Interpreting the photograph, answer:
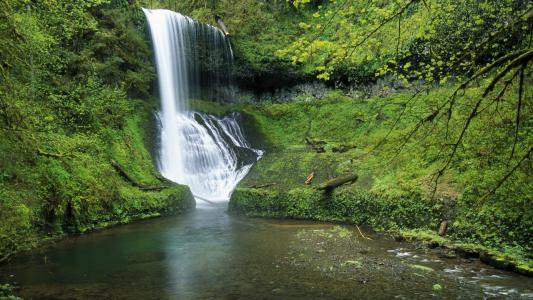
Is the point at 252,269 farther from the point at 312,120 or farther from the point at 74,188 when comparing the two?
the point at 312,120

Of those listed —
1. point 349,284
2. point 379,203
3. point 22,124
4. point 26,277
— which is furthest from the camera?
point 379,203

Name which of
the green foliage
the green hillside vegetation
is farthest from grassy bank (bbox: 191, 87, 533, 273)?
the green foliage

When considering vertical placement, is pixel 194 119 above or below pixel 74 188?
above

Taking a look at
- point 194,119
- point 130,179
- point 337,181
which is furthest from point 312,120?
point 130,179

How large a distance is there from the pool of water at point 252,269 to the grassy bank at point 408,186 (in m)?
1.09

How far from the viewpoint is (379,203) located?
12828 mm

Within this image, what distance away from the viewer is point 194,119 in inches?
926

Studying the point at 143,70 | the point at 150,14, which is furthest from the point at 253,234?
the point at 150,14

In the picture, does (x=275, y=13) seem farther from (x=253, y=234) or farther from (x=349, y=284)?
(x=349, y=284)

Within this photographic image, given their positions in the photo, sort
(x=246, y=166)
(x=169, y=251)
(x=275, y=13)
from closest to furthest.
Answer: (x=169, y=251) < (x=246, y=166) < (x=275, y=13)

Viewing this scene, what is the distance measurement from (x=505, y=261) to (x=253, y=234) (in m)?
6.26

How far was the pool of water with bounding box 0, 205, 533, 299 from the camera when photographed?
6.80m

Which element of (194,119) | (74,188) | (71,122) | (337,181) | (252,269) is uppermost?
(194,119)

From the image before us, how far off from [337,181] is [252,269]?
6967mm
